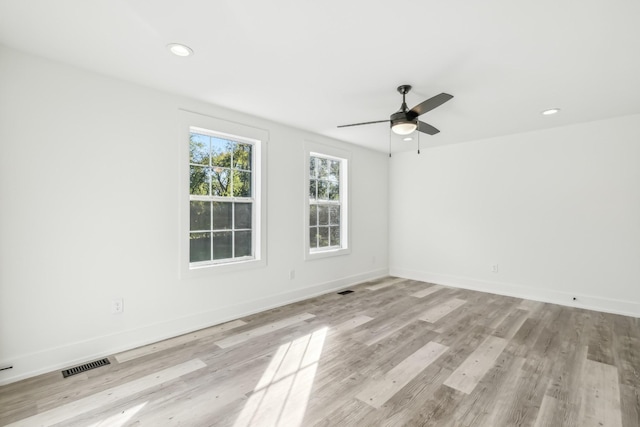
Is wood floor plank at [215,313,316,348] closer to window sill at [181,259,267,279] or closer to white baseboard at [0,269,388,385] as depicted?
white baseboard at [0,269,388,385]

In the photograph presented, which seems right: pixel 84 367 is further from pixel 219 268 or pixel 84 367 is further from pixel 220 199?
pixel 220 199

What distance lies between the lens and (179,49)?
89.4 inches

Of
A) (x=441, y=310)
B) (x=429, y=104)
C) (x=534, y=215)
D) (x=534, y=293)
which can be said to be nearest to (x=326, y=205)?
(x=441, y=310)

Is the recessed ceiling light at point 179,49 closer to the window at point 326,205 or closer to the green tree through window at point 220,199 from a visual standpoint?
the green tree through window at point 220,199

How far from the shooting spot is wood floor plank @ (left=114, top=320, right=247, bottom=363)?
2699 millimetres

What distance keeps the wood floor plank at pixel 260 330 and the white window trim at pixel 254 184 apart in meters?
0.75

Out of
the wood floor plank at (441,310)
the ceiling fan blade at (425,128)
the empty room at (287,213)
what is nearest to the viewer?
the empty room at (287,213)

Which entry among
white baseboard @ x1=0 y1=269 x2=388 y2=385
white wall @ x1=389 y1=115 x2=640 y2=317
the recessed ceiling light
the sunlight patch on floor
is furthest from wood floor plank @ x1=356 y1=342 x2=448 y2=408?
the recessed ceiling light

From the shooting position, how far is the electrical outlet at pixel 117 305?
9.00ft

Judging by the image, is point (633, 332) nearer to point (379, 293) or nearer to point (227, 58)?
point (379, 293)

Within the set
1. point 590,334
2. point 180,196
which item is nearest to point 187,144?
point 180,196

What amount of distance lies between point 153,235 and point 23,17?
1.84 m

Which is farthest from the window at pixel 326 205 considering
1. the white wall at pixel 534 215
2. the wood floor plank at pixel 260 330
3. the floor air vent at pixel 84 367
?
the floor air vent at pixel 84 367

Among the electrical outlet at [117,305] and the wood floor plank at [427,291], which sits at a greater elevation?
the electrical outlet at [117,305]
